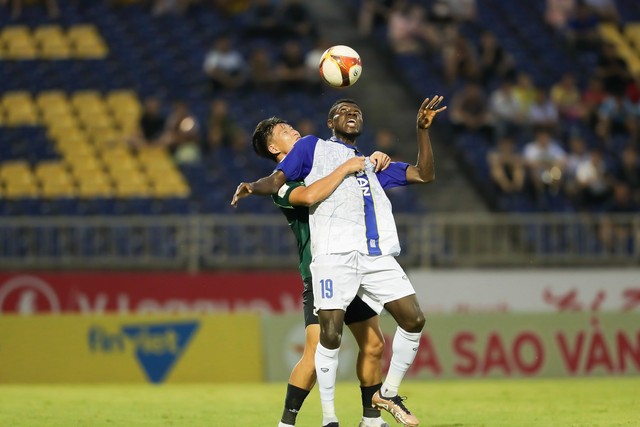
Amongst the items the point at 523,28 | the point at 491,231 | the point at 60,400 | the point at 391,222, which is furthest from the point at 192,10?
the point at 391,222

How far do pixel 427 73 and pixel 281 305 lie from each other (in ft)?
21.2

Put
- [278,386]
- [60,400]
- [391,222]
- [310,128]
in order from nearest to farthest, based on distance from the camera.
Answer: [391,222] < [60,400] < [278,386] < [310,128]

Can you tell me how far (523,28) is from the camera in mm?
24984

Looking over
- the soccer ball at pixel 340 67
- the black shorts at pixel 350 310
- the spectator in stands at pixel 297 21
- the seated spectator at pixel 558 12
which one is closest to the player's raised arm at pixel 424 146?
the soccer ball at pixel 340 67

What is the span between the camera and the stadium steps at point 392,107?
69.0ft

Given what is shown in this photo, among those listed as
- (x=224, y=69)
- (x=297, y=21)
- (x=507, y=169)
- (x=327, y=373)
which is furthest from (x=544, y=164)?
(x=327, y=373)

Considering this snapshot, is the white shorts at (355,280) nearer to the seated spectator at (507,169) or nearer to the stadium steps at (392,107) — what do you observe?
the seated spectator at (507,169)

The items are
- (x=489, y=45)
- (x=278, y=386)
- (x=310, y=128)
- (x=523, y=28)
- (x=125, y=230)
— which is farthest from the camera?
(x=523, y=28)

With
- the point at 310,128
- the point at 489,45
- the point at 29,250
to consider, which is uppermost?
the point at 489,45

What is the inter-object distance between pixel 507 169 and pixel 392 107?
3.68 metres

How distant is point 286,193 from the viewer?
29.1ft

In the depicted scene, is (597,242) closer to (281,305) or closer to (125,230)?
(281,305)

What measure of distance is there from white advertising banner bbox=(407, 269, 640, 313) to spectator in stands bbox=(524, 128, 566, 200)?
74.8 inches

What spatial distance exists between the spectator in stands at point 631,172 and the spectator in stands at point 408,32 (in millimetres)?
4403
